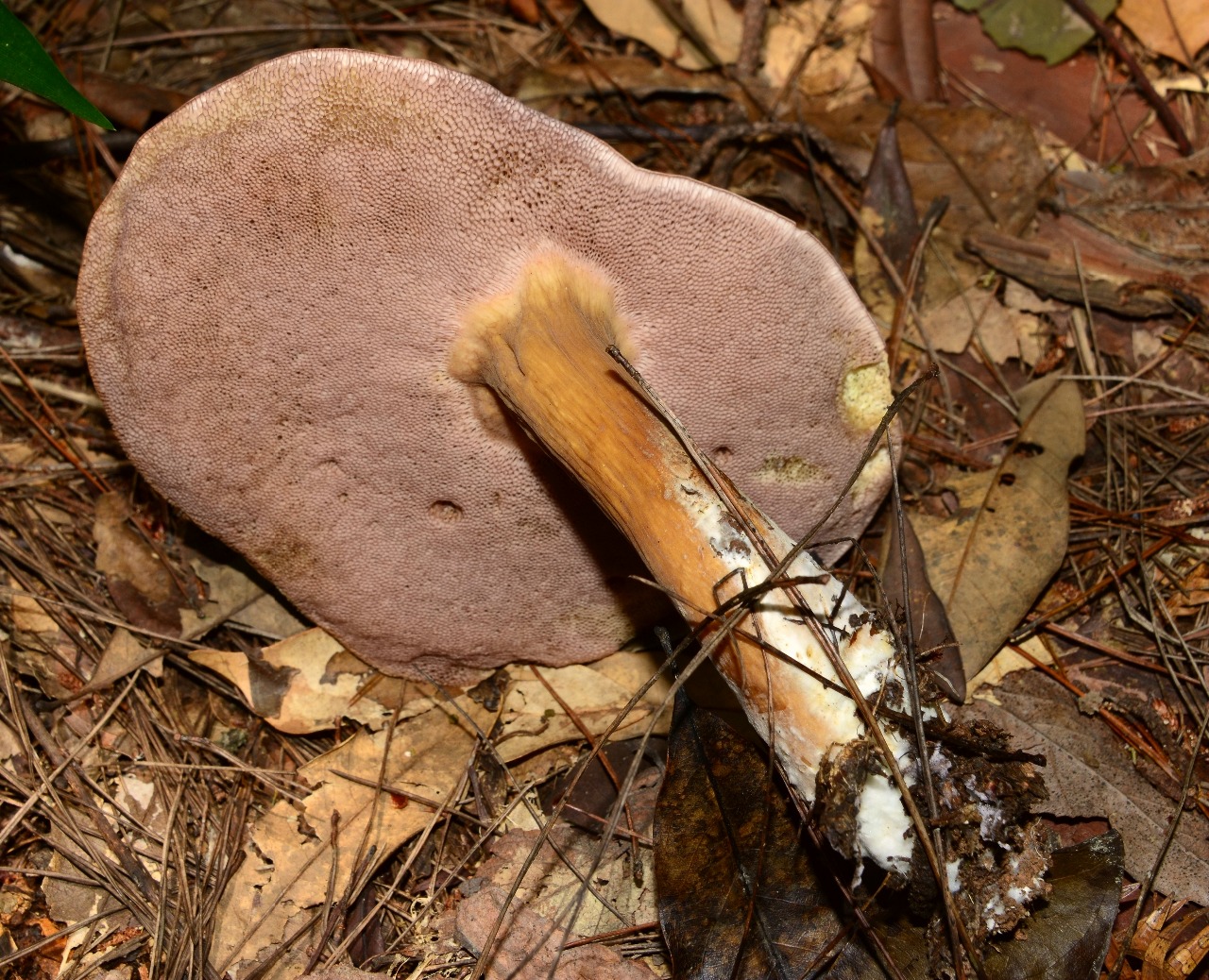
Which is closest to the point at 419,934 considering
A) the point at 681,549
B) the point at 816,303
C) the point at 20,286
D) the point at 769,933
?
the point at 769,933

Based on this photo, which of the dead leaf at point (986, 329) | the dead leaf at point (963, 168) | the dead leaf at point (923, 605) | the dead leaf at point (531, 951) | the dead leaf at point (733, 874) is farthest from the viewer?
the dead leaf at point (963, 168)

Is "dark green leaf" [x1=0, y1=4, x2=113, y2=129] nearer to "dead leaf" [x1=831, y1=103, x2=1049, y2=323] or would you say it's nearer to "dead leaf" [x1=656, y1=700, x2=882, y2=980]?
"dead leaf" [x1=656, y1=700, x2=882, y2=980]

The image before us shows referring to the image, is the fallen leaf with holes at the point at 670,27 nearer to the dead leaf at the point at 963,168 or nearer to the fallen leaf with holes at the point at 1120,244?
the dead leaf at the point at 963,168

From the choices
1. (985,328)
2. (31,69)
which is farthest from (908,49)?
(31,69)

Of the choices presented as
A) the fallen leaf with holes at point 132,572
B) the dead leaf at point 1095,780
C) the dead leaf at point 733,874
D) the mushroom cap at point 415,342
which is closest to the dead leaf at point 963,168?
the mushroom cap at point 415,342

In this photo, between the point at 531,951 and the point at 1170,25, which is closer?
the point at 531,951

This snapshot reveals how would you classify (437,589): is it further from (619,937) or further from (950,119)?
(950,119)

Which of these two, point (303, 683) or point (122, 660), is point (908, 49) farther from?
point (122, 660)
